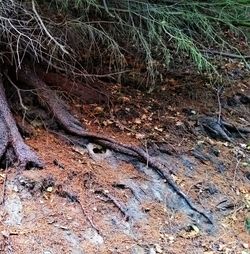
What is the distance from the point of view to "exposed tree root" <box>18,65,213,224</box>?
13.1ft

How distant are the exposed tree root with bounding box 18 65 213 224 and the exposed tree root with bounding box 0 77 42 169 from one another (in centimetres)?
51

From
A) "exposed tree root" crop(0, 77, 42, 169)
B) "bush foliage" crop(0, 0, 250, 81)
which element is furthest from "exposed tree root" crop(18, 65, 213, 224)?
"exposed tree root" crop(0, 77, 42, 169)

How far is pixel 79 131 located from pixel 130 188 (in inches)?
30.4

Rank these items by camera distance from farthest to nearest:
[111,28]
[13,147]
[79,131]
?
[111,28]
[79,131]
[13,147]

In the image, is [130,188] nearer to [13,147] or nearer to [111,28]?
[13,147]

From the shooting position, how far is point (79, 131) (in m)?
4.25

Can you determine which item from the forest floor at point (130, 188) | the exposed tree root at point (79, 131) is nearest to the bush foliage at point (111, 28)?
the exposed tree root at point (79, 131)

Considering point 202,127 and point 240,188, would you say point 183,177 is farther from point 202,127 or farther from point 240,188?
point 202,127

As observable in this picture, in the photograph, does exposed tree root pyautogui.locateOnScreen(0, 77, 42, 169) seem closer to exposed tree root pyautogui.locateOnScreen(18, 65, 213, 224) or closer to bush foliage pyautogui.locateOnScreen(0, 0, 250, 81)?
exposed tree root pyautogui.locateOnScreen(18, 65, 213, 224)

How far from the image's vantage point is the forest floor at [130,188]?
3.32 metres

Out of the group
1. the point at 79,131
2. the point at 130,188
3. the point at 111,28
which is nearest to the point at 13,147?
the point at 79,131

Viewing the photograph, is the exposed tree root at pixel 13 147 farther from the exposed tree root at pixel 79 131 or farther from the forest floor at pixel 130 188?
the exposed tree root at pixel 79 131

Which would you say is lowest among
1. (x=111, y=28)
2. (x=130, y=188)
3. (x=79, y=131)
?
(x=130, y=188)

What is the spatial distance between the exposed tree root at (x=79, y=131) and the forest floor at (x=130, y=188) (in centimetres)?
6
